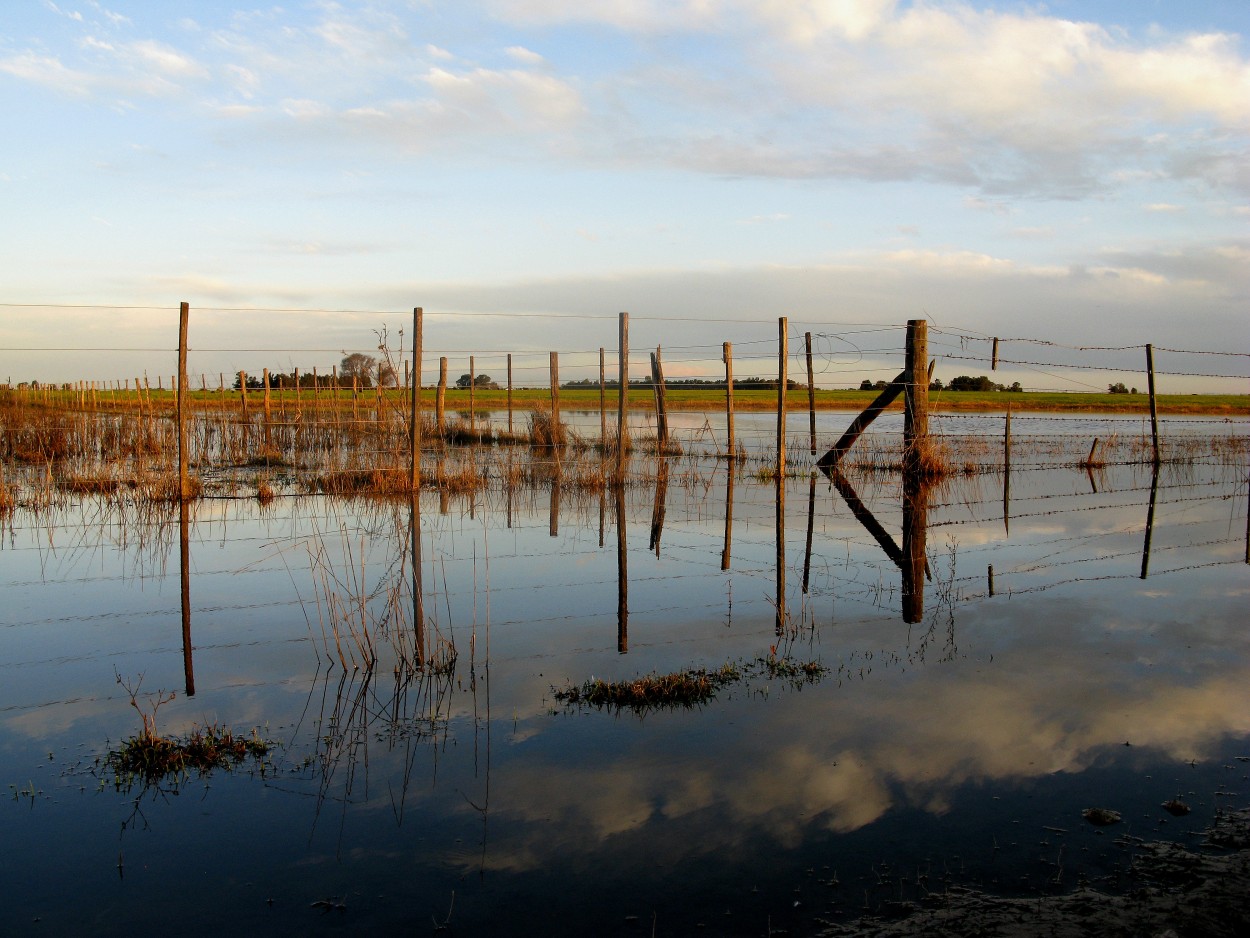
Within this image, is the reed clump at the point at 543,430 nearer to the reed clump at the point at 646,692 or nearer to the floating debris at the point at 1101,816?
the reed clump at the point at 646,692

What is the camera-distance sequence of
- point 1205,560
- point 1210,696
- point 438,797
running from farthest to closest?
point 1205,560, point 1210,696, point 438,797

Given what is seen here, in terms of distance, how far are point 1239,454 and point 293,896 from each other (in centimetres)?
2413

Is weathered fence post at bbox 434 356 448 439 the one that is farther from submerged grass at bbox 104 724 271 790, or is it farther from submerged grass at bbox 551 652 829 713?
submerged grass at bbox 104 724 271 790

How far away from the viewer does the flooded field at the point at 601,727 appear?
3520mm

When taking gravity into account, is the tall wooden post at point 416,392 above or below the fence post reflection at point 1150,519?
above

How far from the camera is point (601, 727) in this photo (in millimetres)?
5059

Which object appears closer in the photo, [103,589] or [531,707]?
[531,707]

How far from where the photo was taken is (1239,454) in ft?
72.7

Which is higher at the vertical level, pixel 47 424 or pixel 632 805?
pixel 47 424

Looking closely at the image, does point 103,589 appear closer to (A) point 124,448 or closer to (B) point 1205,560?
(B) point 1205,560

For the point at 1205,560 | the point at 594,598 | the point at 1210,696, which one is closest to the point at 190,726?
the point at 594,598

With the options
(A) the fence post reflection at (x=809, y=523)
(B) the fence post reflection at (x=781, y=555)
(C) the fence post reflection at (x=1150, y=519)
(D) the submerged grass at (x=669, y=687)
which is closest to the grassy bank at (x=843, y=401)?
(A) the fence post reflection at (x=809, y=523)

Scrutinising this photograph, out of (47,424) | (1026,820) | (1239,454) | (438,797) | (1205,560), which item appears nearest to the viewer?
(1026,820)

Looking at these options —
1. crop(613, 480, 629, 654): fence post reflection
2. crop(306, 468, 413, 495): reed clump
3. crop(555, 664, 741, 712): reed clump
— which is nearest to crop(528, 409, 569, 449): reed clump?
crop(306, 468, 413, 495): reed clump
